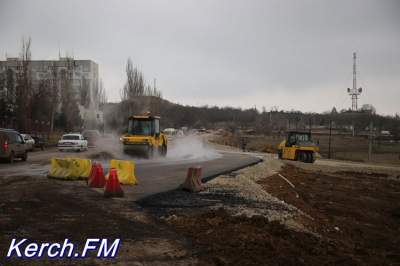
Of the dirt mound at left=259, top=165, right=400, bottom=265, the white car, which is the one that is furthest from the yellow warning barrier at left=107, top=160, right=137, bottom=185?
the white car

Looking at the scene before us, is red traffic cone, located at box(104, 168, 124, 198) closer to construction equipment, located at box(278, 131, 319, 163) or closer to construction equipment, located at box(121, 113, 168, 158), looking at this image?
construction equipment, located at box(121, 113, 168, 158)

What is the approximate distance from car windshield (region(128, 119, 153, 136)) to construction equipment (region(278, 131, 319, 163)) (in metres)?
14.8

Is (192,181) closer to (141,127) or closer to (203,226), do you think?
(203,226)

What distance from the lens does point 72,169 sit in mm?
16734

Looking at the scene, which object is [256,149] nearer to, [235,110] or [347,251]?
[347,251]

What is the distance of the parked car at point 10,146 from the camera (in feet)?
79.0

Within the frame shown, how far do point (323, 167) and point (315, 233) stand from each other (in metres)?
26.0

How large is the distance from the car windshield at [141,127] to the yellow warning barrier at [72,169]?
42.6ft

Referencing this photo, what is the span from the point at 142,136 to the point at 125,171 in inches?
548

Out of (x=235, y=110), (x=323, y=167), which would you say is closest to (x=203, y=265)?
(x=323, y=167)

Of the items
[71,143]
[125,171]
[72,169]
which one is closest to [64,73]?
[71,143]

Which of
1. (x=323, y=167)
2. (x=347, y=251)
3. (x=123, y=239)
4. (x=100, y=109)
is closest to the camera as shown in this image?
(x=123, y=239)

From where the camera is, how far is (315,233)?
991 cm

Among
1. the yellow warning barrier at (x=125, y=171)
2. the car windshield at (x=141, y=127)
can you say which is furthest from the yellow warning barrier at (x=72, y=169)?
the car windshield at (x=141, y=127)
